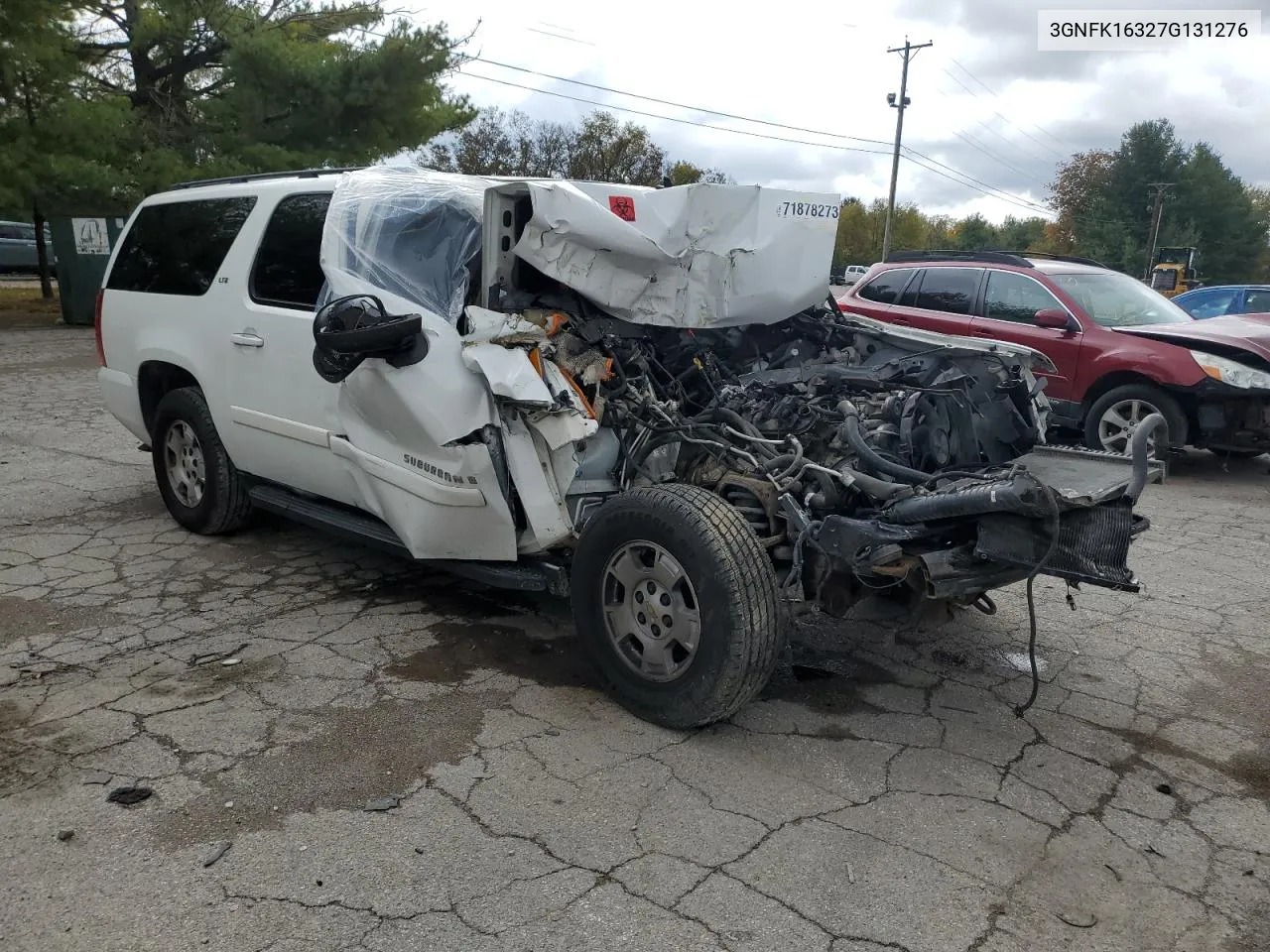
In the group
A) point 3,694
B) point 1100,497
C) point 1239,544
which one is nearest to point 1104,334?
point 1239,544

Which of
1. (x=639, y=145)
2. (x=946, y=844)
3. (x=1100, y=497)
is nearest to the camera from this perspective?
(x=946, y=844)

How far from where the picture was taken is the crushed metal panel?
391 cm

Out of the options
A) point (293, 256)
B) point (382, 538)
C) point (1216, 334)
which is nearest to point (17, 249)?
point (293, 256)

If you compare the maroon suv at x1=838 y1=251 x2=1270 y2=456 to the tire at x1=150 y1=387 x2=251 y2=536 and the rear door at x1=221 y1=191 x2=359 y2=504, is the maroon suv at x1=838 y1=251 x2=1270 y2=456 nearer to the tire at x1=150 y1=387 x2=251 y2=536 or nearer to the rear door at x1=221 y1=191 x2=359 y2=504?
the rear door at x1=221 y1=191 x2=359 y2=504

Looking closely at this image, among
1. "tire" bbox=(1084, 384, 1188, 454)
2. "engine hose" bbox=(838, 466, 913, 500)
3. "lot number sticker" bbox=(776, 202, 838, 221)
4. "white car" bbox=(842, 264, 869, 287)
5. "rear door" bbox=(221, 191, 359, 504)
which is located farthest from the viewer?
"white car" bbox=(842, 264, 869, 287)

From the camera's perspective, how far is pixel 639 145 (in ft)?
136

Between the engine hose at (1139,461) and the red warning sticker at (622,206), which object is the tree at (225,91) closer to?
the red warning sticker at (622,206)

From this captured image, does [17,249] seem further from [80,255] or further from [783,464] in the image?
[783,464]

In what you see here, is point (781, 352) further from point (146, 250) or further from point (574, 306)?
point (146, 250)

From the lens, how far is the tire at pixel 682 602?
10.8ft

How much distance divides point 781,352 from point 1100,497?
2.00m

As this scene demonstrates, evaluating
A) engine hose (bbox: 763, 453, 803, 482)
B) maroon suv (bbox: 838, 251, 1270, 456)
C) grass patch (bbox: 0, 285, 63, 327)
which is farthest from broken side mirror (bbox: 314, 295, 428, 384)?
grass patch (bbox: 0, 285, 63, 327)

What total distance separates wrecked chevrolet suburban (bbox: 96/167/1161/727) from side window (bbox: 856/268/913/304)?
178 inches

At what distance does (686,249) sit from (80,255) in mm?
16553
